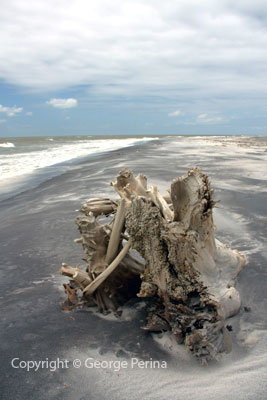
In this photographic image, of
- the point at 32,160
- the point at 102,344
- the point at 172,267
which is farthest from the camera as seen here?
the point at 32,160

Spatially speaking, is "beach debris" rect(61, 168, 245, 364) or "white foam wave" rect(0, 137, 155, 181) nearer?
"beach debris" rect(61, 168, 245, 364)

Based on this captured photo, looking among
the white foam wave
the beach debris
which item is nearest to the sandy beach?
the beach debris

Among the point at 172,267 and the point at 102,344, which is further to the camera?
the point at 172,267

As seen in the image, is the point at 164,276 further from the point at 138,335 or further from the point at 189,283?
the point at 138,335

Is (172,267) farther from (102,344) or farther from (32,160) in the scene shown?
(32,160)

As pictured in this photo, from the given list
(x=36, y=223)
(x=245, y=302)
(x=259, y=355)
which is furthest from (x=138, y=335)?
(x=36, y=223)

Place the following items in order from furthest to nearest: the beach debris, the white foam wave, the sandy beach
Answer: the white foam wave < the beach debris < the sandy beach

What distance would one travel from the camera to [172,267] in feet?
10.3

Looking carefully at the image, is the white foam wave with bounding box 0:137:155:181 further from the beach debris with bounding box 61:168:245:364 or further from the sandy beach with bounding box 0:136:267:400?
the beach debris with bounding box 61:168:245:364

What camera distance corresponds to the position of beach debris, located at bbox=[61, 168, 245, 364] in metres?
2.88

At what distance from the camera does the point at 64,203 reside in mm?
8727

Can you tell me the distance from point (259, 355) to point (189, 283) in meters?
0.78

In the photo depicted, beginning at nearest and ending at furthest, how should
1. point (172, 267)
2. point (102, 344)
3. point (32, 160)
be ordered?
point (102, 344) → point (172, 267) → point (32, 160)

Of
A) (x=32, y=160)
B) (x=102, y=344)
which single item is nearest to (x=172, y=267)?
(x=102, y=344)
